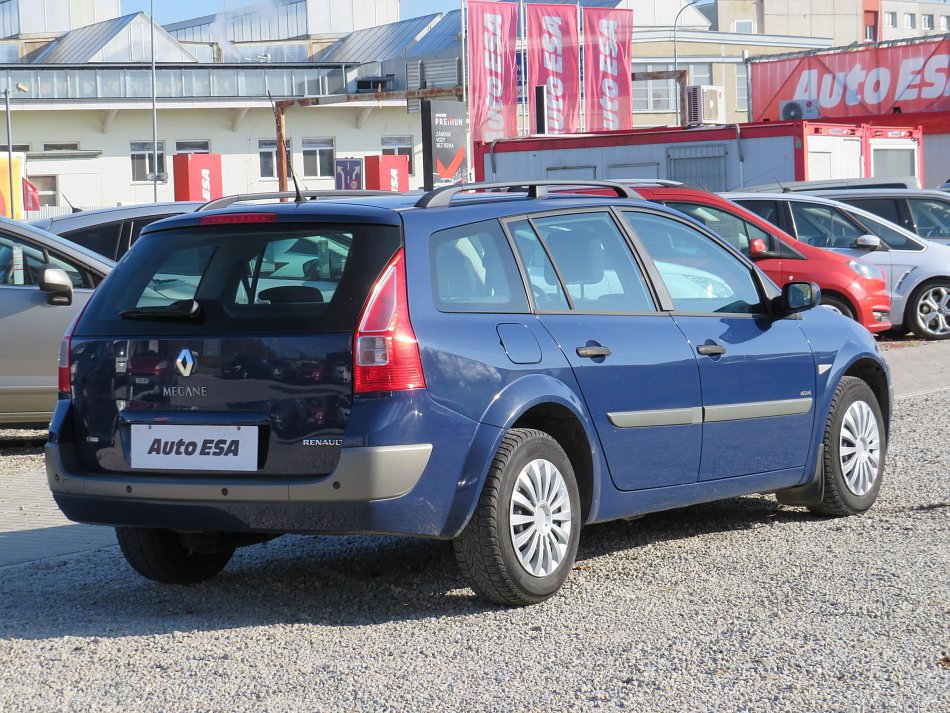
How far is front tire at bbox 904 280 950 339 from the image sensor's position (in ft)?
59.0

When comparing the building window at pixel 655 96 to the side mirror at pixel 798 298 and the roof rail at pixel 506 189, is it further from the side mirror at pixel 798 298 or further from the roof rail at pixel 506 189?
the roof rail at pixel 506 189

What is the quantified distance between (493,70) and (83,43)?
3253cm

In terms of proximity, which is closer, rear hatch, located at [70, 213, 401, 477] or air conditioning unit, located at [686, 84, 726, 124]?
rear hatch, located at [70, 213, 401, 477]

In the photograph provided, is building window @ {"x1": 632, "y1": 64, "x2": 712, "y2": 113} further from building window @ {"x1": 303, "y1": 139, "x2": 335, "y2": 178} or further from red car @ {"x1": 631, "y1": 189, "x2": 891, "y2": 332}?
red car @ {"x1": 631, "y1": 189, "x2": 891, "y2": 332}

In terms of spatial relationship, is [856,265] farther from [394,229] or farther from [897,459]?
[394,229]

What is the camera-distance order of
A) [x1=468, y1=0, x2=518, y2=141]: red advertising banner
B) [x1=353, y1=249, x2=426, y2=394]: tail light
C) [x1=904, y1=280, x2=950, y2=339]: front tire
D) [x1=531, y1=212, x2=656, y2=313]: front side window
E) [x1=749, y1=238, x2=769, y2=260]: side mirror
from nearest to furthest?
[x1=353, y1=249, x2=426, y2=394]: tail light → [x1=531, y1=212, x2=656, y2=313]: front side window → [x1=749, y1=238, x2=769, y2=260]: side mirror → [x1=904, y1=280, x2=950, y2=339]: front tire → [x1=468, y1=0, x2=518, y2=141]: red advertising banner

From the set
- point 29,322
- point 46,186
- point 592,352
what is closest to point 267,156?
point 46,186

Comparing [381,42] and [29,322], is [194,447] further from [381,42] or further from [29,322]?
[381,42]

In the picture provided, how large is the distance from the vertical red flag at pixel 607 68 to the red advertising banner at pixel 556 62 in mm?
350

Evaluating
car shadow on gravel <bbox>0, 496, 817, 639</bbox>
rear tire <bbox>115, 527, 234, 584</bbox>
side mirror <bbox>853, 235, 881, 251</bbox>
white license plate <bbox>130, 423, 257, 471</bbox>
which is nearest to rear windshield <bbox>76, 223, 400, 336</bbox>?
white license plate <bbox>130, 423, 257, 471</bbox>

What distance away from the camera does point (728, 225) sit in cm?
1566

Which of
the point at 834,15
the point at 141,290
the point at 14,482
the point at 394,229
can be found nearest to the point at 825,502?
the point at 394,229

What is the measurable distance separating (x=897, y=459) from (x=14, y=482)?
17.5 ft

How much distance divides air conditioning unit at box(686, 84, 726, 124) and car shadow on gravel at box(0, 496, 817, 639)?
88.8ft
